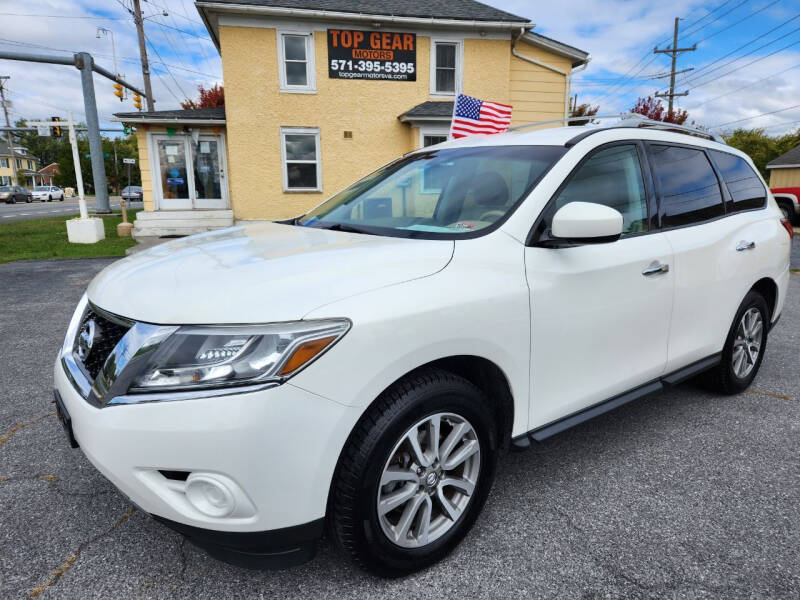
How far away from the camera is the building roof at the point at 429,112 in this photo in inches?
534

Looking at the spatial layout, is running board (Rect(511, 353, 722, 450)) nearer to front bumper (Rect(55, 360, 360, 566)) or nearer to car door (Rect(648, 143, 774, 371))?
car door (Rect(648, 143, 774, 371))

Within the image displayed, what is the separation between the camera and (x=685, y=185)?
3.09 meters

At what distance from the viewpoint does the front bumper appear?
153cm

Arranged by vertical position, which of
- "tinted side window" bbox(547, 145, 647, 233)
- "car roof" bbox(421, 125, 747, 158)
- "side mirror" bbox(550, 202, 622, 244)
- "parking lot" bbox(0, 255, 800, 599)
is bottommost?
"parking lot" bbox(0, 255, 800, 599)

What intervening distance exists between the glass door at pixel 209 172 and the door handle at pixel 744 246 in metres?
14.3

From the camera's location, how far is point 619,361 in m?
2.59

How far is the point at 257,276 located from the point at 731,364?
329cm

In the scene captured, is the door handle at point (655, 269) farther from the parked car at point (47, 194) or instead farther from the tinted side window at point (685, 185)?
the parked car at point (47, 194)

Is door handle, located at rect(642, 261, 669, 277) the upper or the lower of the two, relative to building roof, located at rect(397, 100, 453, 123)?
lower

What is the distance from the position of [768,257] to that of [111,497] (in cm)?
424

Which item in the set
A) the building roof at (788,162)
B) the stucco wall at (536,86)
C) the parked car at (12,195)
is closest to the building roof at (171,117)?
the stucco wall at (536,86)

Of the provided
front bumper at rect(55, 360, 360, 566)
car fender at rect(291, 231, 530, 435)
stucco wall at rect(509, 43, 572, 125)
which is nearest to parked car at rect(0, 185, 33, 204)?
stucco wall at rect(509, 43, 572, 125)

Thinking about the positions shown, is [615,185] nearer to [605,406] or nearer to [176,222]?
[605,406]

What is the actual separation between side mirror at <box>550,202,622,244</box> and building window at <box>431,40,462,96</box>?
13.4 m
